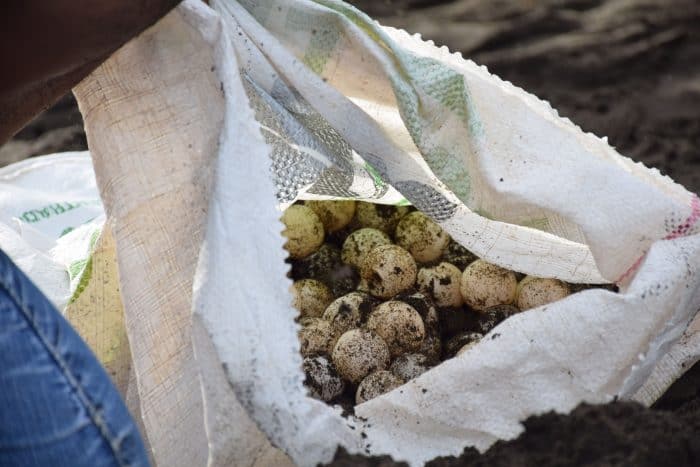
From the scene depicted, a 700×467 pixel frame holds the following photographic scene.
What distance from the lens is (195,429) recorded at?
1.45 m

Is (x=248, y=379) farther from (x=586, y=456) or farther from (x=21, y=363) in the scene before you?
(x=586, y=456)

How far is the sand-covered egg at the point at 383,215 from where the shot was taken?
90.0 inches

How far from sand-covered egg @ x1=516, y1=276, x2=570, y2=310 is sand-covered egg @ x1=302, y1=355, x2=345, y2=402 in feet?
1.64

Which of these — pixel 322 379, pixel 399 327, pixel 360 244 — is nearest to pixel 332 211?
pixel 360 244

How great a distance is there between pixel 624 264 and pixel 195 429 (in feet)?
2.91

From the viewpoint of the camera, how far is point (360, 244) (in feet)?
7.15

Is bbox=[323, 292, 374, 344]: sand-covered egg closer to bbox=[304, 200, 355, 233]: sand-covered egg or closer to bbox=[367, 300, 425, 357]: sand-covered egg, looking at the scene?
bbox=[367, 300, 425, 357]: sand-covered egg

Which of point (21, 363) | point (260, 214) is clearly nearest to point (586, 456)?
point (260, 214)

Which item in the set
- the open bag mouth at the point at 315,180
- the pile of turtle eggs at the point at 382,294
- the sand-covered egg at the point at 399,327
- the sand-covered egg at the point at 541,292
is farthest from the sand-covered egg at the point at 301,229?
the sand-covered egg at the point at 541,292

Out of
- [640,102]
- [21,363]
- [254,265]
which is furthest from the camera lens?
[640,102]

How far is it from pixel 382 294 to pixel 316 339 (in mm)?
246

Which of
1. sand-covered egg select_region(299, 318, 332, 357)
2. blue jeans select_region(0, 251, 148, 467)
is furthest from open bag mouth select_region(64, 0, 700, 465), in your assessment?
sand-covered egg select_region(299, 318, 332, 357)

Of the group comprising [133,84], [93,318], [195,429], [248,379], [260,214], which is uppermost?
[133,84]

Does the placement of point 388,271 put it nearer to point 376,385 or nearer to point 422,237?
point 422,237
